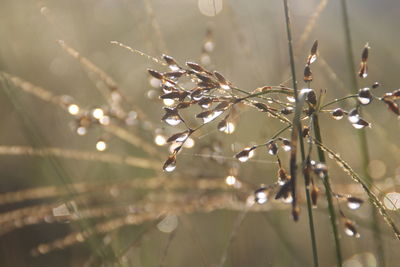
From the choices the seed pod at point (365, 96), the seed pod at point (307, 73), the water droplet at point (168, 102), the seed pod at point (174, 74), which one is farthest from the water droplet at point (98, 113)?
the seed pod at point (365, 96)

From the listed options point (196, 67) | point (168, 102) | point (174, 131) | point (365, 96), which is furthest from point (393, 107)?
point (174, 131)

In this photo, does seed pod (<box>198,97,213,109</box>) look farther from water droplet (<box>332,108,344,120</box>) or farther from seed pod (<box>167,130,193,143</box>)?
water droplet (<box>332,108,344,120</box>)

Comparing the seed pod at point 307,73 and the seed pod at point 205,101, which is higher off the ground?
the seed pod at point 307,73

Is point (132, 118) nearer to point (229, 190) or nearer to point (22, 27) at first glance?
point (229, 190)

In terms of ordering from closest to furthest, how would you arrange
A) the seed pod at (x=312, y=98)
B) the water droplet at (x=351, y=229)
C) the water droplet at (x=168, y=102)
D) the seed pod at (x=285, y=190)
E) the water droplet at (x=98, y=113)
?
the seed pod at (x=285, y=190)
the water droplet at (x=351, y=229)
the seed pod at (x=312, y=98)
the water droplet at (x=168, y=102)
the water droplet at (x=98, y=113)

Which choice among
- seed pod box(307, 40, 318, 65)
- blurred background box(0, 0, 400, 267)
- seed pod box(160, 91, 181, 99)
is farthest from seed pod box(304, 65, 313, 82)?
blurred background box(0, 0, 400, 267)

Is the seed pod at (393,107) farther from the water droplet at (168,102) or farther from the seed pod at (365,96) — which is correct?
the water droplet at (168,102)

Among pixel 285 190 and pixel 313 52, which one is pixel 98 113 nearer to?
pixel 313 52

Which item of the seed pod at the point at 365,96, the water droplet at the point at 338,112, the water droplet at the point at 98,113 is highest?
the water droplet at the point at 98,113
